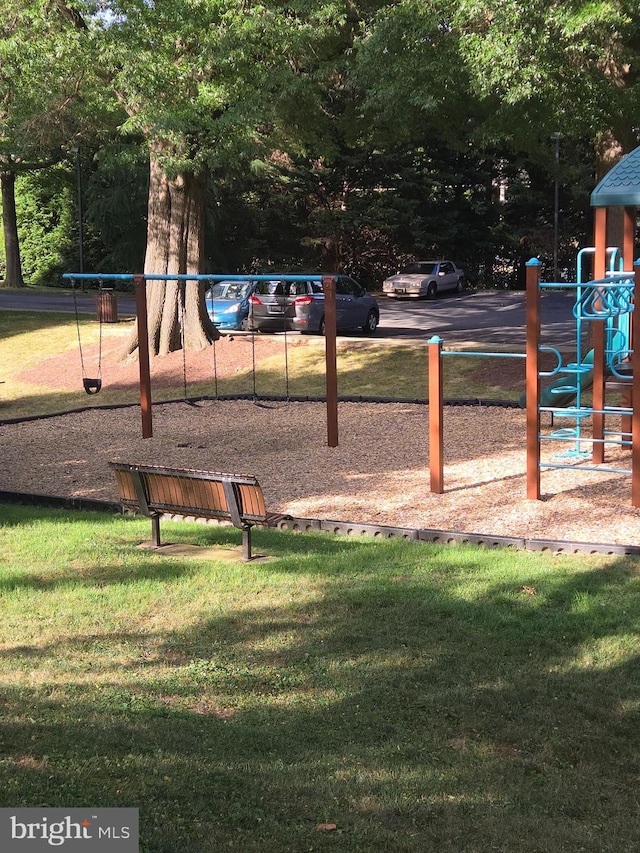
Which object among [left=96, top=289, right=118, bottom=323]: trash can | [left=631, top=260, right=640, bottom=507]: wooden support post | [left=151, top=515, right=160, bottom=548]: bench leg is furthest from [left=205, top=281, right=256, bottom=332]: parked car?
[left=151, top=515, right=160, bottom=548]: bench leg

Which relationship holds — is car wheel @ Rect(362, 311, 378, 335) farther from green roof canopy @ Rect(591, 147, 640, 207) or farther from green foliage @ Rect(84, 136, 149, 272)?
green roof canopy @ Rect(591, 147, 640, 207)

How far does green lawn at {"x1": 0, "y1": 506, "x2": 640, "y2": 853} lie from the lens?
4.14 m

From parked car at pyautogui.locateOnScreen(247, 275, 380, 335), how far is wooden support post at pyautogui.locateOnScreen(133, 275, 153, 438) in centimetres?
1029

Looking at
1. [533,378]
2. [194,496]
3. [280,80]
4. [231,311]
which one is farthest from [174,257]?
[194,496]

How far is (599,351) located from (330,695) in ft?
23.3

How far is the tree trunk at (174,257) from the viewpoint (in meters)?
21.9

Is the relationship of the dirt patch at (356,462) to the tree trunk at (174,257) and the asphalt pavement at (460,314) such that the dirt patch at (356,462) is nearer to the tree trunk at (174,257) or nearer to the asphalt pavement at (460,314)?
the tree trunk at (174,257)

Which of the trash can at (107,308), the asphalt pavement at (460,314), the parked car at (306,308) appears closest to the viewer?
the trash can at (107,308)

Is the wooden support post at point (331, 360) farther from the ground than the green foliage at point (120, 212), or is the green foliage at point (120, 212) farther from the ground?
the green foliage at point (120, 212)

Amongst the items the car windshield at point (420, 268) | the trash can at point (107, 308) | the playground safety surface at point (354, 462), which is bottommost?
the playground safety surface at point (354, 462)

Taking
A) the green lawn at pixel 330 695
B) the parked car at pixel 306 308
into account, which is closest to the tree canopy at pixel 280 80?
the parked car at pixel 306 308

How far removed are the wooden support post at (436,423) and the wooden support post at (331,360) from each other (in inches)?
100

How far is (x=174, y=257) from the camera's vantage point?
2188 centimetres

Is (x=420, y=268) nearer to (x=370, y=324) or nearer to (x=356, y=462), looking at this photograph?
(x=370, y=324)
